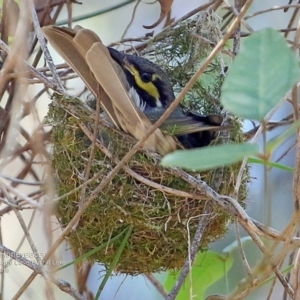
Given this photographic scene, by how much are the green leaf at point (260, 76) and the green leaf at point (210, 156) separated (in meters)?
0.02

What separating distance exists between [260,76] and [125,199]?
60 cm

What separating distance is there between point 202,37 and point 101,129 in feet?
1.18

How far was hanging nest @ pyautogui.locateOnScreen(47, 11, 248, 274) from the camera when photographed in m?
0.94

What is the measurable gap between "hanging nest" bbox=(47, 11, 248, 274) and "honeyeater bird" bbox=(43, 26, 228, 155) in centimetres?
5

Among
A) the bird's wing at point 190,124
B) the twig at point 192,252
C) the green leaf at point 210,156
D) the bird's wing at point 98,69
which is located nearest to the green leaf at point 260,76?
the green leaf at point 210,156

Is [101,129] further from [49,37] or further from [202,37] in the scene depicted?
[202,37]

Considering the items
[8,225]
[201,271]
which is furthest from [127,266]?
[8,225]

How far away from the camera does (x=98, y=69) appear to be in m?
0.74

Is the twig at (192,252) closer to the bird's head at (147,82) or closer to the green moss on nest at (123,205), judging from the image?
the green moss on nest at (123,205)

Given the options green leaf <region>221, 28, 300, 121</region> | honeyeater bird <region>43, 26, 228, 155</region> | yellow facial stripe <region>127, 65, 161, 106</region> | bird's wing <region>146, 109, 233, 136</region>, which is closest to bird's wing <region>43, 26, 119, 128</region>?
honeyeater bird <region>43, 26, 228, 155</region>

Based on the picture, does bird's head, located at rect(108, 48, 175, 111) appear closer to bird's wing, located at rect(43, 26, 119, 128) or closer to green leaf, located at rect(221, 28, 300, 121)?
bird's wing, located at rect(43, 26, 119, 128)

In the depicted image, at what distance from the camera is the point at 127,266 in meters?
1.04

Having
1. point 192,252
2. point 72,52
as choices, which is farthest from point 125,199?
point 72,52

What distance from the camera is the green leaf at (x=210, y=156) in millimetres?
327
